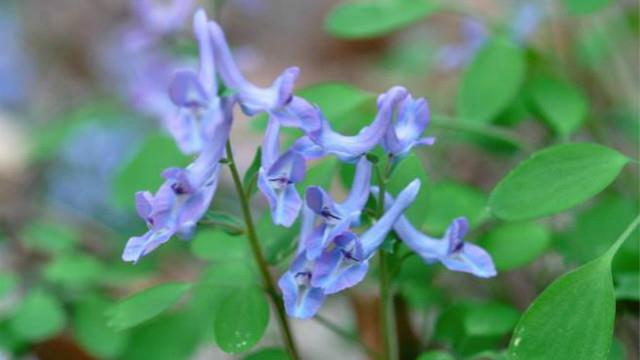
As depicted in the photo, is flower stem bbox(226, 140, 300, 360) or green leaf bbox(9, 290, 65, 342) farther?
green leaf bbox(9, 290, 65, 342)

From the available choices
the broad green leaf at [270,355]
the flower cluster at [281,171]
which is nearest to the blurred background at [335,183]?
the broad green leaf at [270,355]

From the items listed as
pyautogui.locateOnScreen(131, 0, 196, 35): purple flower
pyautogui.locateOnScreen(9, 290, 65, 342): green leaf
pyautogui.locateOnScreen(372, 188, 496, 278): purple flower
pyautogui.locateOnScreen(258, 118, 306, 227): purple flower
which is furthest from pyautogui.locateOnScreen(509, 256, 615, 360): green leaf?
pyautogui.locateOnScreen(131, 0, 196, 35): purple flower

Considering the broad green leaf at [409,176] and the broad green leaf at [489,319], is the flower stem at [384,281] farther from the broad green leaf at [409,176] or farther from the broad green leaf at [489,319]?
the broad green leaf at [489,319]

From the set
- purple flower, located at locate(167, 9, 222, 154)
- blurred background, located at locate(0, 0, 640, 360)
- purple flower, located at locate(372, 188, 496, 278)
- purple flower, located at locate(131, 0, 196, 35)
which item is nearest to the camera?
purple flower, located at locate(167, 9, 222, 154)

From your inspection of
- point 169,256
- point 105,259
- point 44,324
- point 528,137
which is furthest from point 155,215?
point 528,137

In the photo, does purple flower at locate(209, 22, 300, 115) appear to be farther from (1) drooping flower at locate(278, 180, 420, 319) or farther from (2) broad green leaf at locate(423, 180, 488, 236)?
(2) broad green leaf at locate(423, 180, 488, 236)

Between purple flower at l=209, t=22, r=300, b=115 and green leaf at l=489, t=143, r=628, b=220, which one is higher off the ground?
purple flower at l=209, t=22, r=300, b=115
